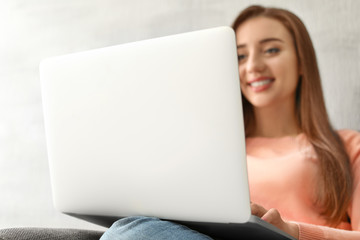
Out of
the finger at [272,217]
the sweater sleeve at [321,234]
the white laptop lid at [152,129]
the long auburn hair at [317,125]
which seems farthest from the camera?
the long auburn hair at [317,125]

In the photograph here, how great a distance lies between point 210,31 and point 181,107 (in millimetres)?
133

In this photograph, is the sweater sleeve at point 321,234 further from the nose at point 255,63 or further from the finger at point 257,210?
the nose at point 255,63

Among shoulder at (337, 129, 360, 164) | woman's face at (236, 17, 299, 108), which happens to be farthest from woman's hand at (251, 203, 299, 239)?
woman's face at (236, 17, 299, 108)

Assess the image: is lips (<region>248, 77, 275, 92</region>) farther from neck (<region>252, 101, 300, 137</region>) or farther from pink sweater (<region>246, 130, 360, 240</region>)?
pink sweater (<region>246, 130, 360, 240</region>)

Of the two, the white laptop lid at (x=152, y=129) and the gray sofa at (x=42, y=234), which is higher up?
A: the white laptop lid at (x=152, y=129)

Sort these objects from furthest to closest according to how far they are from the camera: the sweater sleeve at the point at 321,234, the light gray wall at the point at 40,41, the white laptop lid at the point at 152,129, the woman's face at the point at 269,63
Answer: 1. the light gray wall at the point at 40,41
2. the woman's face at the point at 269,63
3. the sweater sleeve at the point at 321,234
4. the white laptop lid at the point at 152,129

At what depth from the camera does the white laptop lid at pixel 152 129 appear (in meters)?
0.67

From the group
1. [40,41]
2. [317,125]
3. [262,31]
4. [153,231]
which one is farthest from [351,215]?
[40,41]

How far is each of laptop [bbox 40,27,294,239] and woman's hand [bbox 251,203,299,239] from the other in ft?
0.28

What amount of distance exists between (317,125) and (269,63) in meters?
0.26

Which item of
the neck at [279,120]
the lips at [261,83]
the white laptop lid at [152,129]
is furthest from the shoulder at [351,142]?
the white laptop lid at [152,129]

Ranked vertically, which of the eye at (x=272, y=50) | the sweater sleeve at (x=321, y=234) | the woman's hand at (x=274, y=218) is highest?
the eye at (x=272, y=50)

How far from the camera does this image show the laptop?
67 cm

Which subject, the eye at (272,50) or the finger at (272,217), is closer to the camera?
the finger at (272,217)
